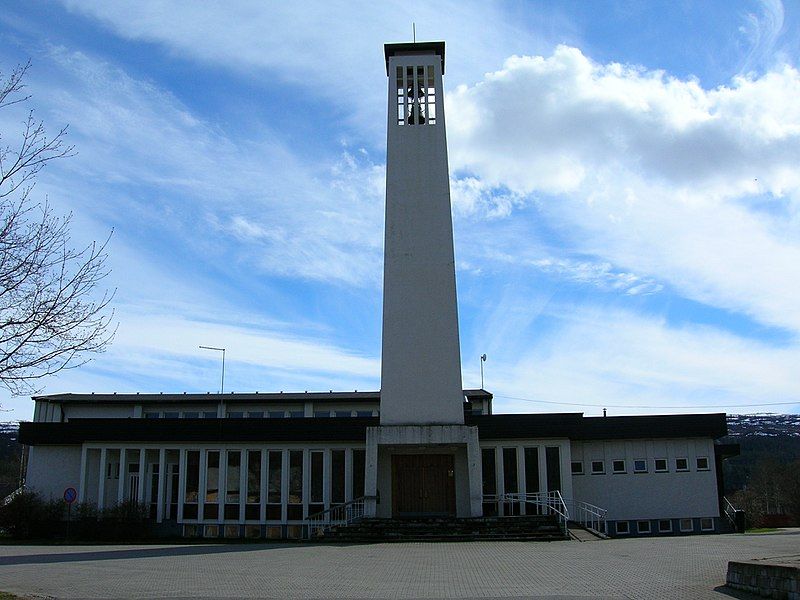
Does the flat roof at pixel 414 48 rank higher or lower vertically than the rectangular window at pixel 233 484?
higher

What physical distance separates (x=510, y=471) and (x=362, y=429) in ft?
18.8

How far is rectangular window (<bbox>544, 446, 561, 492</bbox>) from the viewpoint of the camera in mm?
30797

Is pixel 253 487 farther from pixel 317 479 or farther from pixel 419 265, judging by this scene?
pixel 419 265

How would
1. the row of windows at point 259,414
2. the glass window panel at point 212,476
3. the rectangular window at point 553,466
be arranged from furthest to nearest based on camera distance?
1. the row of windows at point 259,414
2. the glass window panel at point 212,476
3. the rectangular window at point 553,466

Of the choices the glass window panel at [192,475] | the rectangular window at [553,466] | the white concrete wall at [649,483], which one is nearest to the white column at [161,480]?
the glass window panel at [192,475]

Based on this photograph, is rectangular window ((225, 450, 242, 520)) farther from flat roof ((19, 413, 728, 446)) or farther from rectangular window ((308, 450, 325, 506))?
rectangular window ((308, 450, 325, 506))

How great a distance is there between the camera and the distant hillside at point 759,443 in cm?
8925

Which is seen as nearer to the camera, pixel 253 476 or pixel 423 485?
pixel 423 485

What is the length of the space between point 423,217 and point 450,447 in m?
8.20

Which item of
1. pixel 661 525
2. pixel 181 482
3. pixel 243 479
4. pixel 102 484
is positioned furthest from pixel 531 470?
pixel 102 484

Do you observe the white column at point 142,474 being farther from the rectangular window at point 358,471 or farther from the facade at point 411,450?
the rectangular window at point 358,471

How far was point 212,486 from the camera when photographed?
32.2 metres

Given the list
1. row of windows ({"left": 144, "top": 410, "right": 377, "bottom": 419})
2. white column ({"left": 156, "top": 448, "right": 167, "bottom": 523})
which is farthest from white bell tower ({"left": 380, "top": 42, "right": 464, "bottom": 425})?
row of windows ({"left": 144, "top": 410, "right": 377, "bottom": 419})

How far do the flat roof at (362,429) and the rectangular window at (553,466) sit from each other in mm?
573
